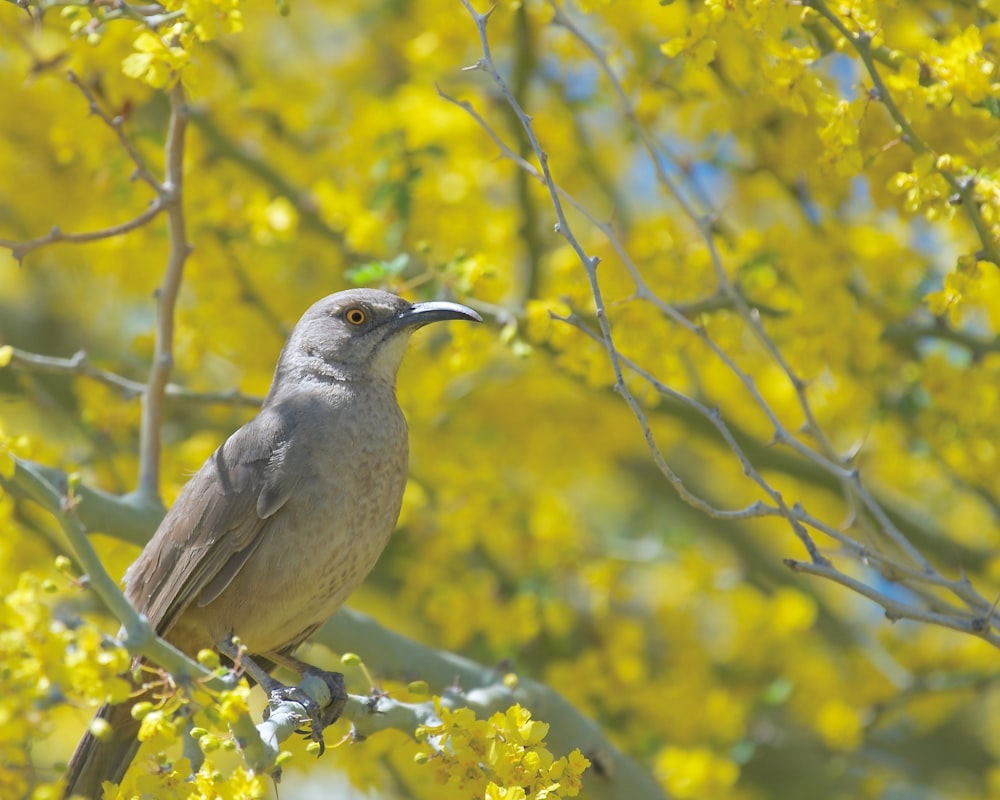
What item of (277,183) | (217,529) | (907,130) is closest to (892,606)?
(907,130)

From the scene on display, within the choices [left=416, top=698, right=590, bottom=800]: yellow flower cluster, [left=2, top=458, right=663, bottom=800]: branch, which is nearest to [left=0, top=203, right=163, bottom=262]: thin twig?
[left=2, top=458, right=663, bottom=800]: branch

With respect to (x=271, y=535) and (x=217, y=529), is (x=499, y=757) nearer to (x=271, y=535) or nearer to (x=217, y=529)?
(x=271, y=535)

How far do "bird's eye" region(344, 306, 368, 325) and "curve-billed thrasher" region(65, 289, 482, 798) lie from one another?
332 millimetres

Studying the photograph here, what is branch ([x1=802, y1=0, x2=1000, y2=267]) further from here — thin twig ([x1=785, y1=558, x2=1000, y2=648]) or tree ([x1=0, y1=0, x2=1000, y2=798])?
thin twig ([x1=785, y1=558, x2=1000, y2=648])

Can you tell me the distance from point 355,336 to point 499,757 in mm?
2060

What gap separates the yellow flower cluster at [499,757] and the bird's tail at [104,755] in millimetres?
1368

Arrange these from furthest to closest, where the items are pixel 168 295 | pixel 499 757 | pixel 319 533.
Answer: pixel 168 295 < pixel 319 533 < pixel 499 757

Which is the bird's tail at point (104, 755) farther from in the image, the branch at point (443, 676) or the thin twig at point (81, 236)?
the thin twig at point (81, 236)

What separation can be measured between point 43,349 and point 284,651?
373 centimetres

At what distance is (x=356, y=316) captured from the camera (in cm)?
469

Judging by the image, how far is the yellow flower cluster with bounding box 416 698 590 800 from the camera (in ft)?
9.65

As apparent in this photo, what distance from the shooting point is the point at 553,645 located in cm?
619

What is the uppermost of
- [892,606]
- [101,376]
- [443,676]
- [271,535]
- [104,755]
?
[101,376]

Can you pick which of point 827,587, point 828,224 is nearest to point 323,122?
point 828,224
